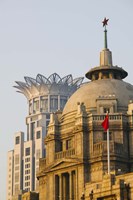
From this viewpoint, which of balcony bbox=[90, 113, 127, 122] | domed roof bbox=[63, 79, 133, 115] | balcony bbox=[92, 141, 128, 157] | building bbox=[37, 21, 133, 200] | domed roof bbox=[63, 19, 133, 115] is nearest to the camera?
balcony bbox=[92, 141, 128, 157]

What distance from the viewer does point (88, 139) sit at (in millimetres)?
84625

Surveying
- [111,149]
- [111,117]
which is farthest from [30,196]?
[111,117]

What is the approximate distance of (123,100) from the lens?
8969 centimetres

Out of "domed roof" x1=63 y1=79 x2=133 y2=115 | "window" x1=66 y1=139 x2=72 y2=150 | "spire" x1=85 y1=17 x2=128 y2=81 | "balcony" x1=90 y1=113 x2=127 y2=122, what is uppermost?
"spire" x1=85 y1=17 x2=128 y2=81

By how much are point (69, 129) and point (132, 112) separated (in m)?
10.3

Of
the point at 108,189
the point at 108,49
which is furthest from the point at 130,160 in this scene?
the point at 108,49

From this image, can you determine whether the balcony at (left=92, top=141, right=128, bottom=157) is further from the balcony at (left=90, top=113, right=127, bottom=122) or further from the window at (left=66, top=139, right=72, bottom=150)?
the window at (left=66, top=139, right=72, bottom=150)

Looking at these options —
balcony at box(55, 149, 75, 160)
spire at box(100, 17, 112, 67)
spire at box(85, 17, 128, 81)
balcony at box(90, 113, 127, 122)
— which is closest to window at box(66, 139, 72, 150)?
balcony at box(55, 149, 75, 160)

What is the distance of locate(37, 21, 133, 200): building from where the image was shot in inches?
3204

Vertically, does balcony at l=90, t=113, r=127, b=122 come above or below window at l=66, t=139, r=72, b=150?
above

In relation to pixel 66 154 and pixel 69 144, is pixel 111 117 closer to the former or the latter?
pixel 69 144

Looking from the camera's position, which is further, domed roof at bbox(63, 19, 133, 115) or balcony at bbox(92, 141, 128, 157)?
domed roof at bbox(63, 19, 133, 115)

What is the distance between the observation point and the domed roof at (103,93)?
89.4 meters

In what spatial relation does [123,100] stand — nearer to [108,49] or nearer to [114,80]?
[114,80]
